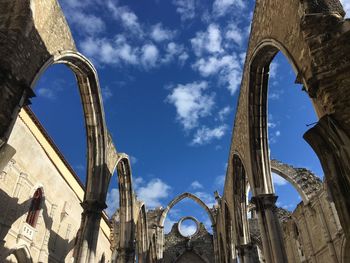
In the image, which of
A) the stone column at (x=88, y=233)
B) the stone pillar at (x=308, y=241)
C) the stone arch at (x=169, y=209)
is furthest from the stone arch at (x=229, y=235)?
the stone column at (x=88, y=233)

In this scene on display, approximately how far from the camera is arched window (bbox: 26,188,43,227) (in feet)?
33.5

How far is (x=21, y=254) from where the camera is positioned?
9.68 metres

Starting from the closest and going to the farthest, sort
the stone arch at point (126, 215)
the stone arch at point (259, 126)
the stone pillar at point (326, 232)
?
the stone arch at point (259, 126) → the stone pillar at point (326, 232) → the stone arch at point (126, 215)

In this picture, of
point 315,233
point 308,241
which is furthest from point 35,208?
point 308,241

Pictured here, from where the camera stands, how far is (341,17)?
14.6 ft

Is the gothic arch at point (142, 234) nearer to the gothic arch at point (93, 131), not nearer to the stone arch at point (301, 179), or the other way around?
the stone arch at point (301, 179)

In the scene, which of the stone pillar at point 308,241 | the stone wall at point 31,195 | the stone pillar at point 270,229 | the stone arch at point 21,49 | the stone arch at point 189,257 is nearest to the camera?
the stone arch at point 21,49

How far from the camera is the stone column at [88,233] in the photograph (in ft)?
26.9

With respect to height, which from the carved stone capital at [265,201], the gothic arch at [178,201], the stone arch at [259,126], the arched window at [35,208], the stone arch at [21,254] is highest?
the gothic arch at [178,201]

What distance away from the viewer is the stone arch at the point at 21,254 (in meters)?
9.30

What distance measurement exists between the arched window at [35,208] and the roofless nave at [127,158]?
66mm

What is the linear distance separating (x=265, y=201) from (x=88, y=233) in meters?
5.06

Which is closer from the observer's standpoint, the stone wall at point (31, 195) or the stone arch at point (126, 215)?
the stone wall at point (31, 195)

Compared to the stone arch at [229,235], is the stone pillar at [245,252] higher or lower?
lower
